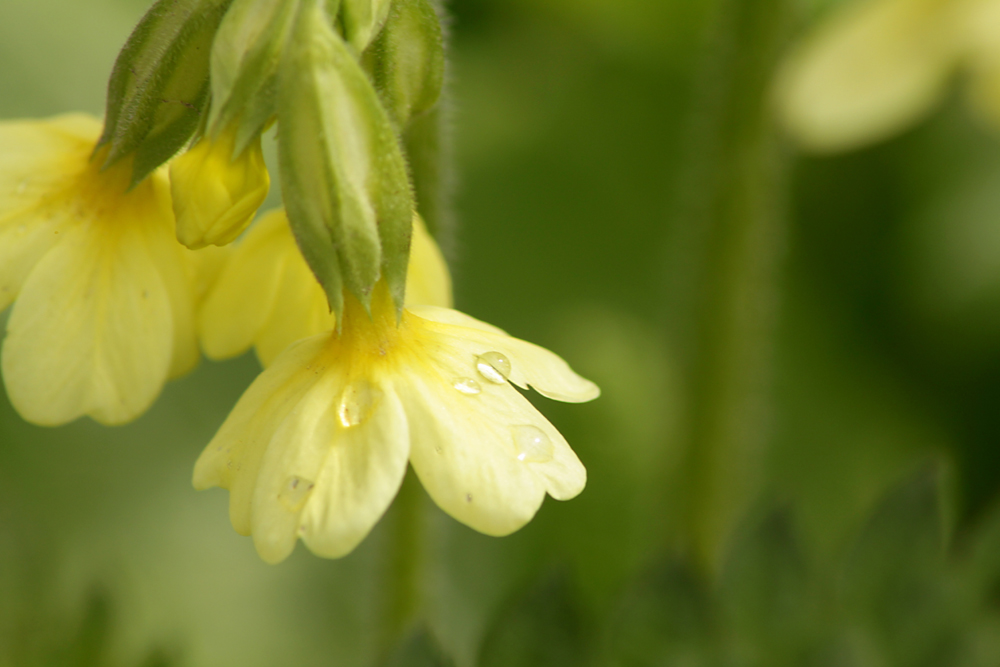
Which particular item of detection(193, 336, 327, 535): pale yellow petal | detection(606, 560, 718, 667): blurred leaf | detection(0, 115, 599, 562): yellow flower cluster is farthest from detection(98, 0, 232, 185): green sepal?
detection(606, 560, 718, 667): blurred leaf

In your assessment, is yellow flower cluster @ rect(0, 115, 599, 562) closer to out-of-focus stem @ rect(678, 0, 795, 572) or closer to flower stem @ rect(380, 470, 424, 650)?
flower stem @ rect(380, 470, 424, 650)

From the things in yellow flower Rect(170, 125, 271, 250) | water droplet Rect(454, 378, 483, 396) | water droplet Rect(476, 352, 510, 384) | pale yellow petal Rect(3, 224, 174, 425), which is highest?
yellow flower Rect(170, 125, 271, 250)

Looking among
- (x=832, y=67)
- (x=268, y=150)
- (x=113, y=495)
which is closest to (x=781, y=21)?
(x=832, y=67)

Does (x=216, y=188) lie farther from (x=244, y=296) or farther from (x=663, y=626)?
(x=663, y=626)

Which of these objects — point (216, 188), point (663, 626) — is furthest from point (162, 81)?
point (663, 626)

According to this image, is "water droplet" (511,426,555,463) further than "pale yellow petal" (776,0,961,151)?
No

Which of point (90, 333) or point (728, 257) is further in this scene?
point (728, 257)

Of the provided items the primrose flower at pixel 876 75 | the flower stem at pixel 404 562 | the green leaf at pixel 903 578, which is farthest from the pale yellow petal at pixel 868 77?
the flower stem at pixel 404 562
